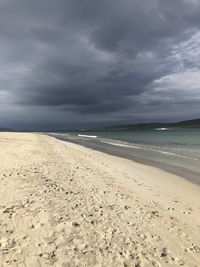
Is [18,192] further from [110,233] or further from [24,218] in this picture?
[110,233]

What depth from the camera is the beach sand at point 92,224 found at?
18.8 feet

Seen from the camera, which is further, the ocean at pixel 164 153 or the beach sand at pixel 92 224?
the ocean at pixel 164 153

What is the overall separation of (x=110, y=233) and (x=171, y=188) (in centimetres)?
752

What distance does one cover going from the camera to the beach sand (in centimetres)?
574

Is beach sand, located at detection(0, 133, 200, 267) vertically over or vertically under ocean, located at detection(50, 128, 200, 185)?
over

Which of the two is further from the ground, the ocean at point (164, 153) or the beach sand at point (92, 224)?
the beach sand at point (92, 224)

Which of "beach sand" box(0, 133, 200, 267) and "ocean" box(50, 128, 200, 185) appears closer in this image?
"beach sand" box(0, 133, 200, 267)

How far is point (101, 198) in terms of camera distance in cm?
1000

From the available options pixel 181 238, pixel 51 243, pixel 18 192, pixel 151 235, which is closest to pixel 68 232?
pixel 51 243

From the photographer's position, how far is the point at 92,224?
24.1 ft

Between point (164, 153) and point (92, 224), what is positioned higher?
point (92, 224)

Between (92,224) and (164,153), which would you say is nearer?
(92,224)

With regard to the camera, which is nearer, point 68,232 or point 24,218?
point 68,232

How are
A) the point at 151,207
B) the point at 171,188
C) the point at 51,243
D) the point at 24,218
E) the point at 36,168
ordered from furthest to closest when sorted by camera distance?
the point at 36,168 < the point at 171,188 < the point at 151,207 < the point at 24,218 < the point at 51,243
